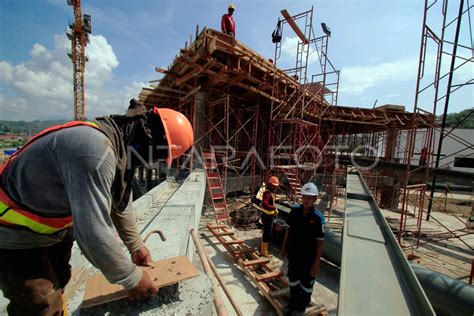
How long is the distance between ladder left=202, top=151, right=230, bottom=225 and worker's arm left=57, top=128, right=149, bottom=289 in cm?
580

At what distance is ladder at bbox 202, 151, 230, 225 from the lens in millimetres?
7094

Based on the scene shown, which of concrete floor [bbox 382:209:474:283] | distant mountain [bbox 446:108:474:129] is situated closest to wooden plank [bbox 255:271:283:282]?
concrete floor [bbox 382:209:474:283]

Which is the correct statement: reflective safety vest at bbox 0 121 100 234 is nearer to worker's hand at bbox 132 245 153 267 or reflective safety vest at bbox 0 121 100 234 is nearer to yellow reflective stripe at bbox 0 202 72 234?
yellow reflective stripe at bbox 0 202 72 234

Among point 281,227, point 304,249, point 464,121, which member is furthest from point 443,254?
point 304,249

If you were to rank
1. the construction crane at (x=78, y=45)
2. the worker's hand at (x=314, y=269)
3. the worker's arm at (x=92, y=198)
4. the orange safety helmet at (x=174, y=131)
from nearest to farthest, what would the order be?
the worker's arm at (x=92, y=198)
the orange safety helmet at (x=174, y=131)
the worker's hand at (x=314, y=269)
the construction crane at (x=78, y=45)

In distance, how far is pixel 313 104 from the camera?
11.8 meters

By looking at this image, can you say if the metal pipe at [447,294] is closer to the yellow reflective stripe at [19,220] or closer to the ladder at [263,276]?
the ladder at [263,276]

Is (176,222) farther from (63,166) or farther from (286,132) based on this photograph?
(286,132)

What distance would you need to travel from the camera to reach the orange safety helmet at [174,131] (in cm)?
145

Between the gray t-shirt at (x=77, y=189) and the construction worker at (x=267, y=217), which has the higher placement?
the gray t-shirt at (x=77, y=189)

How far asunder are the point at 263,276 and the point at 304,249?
4.23ft

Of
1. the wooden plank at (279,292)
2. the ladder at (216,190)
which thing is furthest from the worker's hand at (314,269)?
the ladder at (216,190)

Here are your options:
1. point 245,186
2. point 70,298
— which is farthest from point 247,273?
point 245,186

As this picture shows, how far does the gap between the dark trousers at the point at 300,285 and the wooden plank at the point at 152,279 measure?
227 cm
